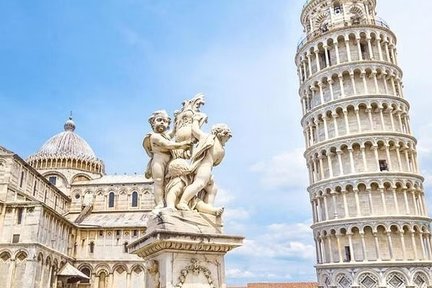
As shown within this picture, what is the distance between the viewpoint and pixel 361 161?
119ft

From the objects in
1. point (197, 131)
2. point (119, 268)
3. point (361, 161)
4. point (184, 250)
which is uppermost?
point (361, 161)

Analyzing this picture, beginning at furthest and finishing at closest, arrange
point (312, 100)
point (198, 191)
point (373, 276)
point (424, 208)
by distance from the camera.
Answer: point (312, 100) → point (424, 208) → point (373, 276) → point (198, 191)

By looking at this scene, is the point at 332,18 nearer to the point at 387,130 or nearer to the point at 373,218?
the point at 387,130

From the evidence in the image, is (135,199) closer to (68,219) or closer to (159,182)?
(68,219)

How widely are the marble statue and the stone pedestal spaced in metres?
0.27

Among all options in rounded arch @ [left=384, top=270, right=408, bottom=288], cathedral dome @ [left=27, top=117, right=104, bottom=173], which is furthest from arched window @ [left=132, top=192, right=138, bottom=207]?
rounded arch @ [left=384, top=270, right=408, bottom=288]

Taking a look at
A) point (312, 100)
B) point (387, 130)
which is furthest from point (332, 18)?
point (387, 130)

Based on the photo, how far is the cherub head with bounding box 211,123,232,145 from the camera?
600cm

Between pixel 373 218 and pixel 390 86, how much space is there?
13.5 metres

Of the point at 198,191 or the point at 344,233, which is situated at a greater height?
the point at 344,233

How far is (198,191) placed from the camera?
5.71 metres

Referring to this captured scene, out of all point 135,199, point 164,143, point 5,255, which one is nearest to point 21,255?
point 5,255

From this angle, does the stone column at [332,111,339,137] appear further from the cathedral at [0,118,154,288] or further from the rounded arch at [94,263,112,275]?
the rounded arch at [94,263,112,275]

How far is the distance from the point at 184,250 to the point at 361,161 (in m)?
34.0
